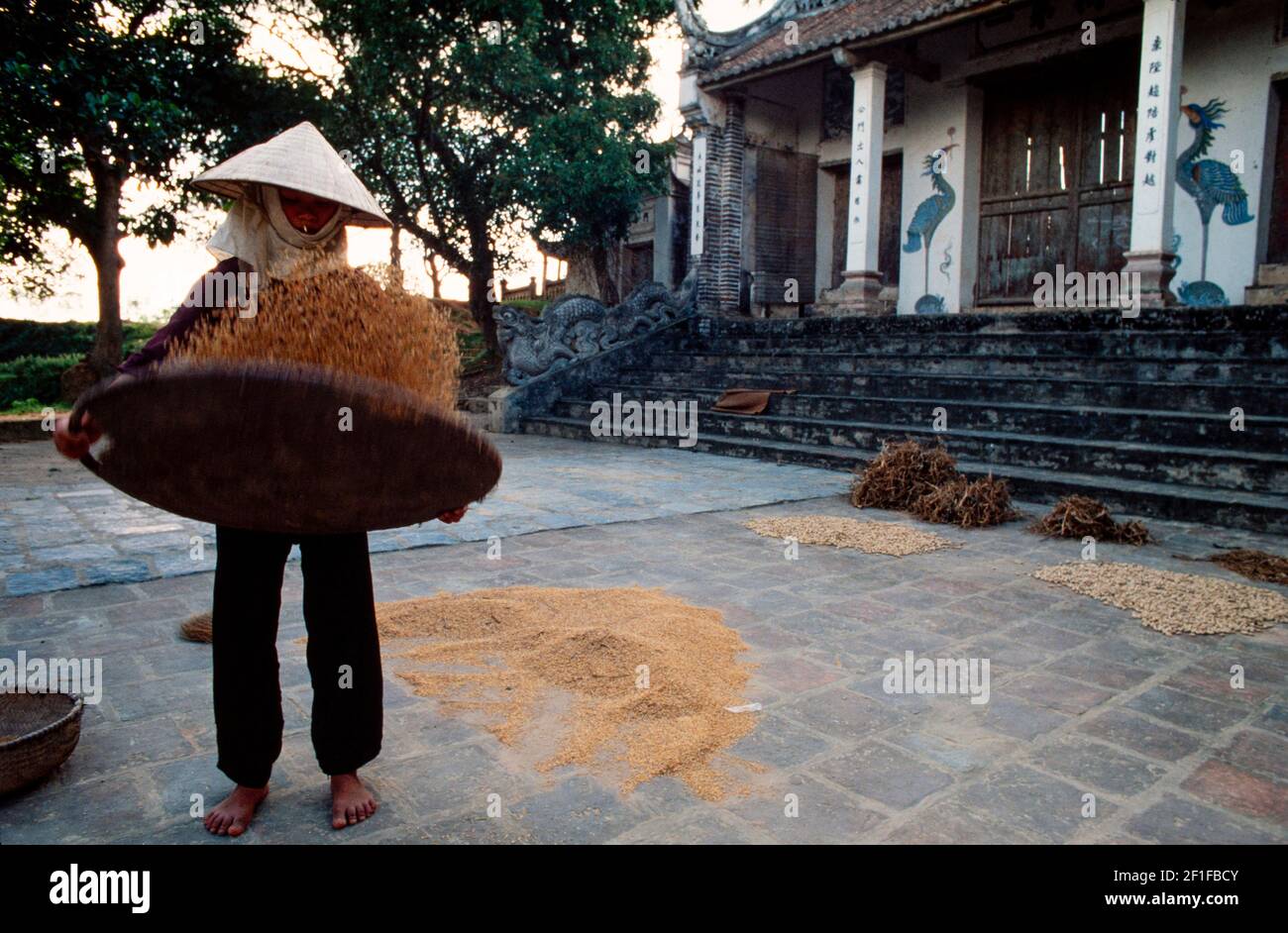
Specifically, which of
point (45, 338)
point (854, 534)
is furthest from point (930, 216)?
point (45, 338)

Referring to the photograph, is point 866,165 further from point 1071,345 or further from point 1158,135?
point 1071,345

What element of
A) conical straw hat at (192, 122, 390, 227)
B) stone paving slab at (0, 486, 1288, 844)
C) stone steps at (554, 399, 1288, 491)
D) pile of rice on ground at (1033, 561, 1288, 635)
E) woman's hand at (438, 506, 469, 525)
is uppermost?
conical straw hat at (192, 122, 390, 227)

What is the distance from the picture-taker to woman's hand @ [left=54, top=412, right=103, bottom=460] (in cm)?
172

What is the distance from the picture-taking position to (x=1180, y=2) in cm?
856

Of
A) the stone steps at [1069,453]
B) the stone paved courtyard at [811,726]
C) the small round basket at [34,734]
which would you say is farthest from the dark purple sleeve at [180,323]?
the stone steps at [1069,453]

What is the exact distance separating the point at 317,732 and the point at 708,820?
0.98 metres

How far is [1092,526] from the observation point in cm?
524

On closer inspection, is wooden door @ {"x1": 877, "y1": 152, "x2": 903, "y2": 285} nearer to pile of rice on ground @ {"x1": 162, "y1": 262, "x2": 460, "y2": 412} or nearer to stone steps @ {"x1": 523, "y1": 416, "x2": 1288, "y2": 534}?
stone steps @ {"x1": 523, "y1": 416, "x2": 1288, "y2": 534}

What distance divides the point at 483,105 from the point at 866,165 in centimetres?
591

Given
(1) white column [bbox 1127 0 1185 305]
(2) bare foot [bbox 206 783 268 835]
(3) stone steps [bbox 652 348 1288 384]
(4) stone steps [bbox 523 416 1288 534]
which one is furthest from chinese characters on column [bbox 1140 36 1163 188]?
(2) bare foot [bbox 206 783 268 835]

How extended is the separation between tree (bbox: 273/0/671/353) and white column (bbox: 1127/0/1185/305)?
22.4 feet

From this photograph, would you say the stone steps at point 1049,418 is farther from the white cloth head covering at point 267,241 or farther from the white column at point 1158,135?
the white cloth head covering at point 267,241
